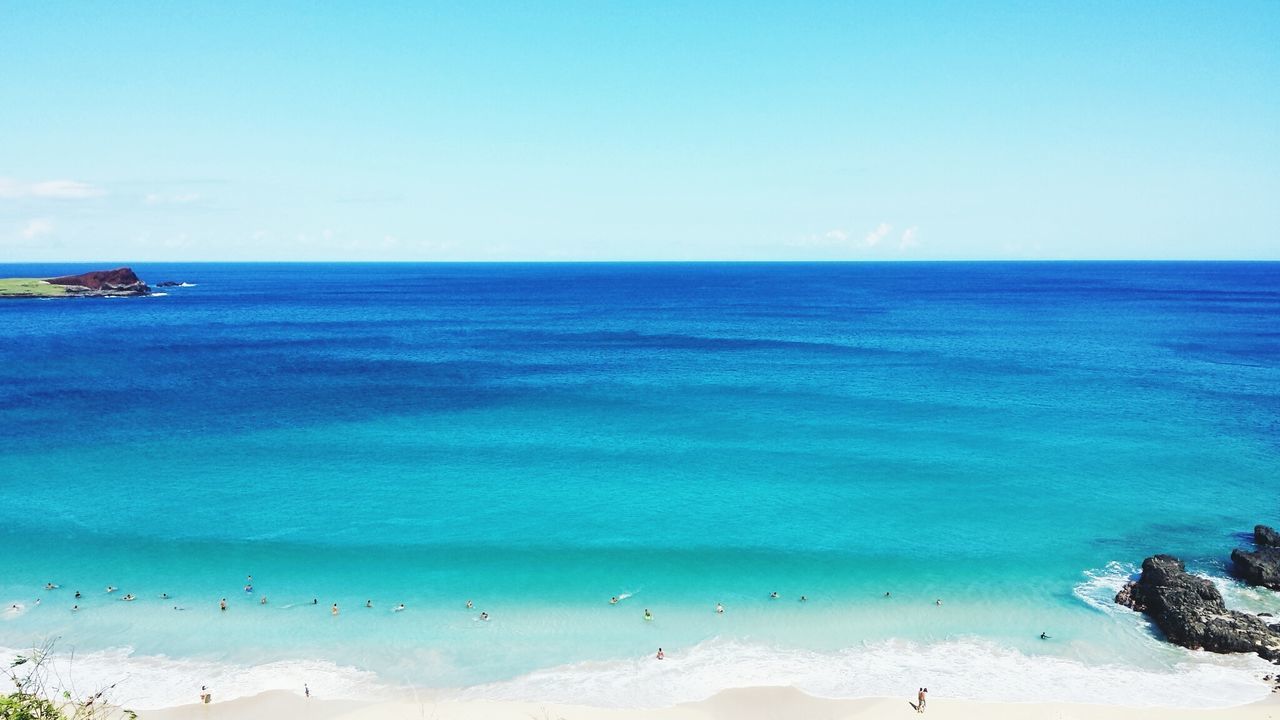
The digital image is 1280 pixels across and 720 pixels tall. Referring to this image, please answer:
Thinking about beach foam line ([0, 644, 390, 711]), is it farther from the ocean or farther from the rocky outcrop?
the rocky outcrop

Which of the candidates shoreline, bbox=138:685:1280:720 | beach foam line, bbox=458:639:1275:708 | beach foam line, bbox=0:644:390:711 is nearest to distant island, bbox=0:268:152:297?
beach foam line, bbox=0:644:390:711

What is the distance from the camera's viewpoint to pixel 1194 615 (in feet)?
100

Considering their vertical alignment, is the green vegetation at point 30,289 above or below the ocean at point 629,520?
above

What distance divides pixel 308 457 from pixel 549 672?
106ft

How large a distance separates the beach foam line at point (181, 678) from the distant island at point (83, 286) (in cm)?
19092

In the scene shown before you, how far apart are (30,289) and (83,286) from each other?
10644 mm

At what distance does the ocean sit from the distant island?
113m

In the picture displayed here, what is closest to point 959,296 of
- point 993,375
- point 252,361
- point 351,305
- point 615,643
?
point 993,375

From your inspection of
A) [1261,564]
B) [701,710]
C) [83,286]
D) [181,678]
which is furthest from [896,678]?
[83,286]

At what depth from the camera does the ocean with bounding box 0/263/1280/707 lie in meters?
29.8

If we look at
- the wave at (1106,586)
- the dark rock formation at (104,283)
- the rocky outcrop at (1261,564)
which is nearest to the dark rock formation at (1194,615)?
the wave at (1106,586)

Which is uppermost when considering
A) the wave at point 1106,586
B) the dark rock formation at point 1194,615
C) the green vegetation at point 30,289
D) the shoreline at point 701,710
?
the green vegetation at point 30,289

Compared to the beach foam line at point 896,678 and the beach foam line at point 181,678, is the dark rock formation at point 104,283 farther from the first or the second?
the beach foam line at point 896,678

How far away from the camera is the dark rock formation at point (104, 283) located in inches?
7234
